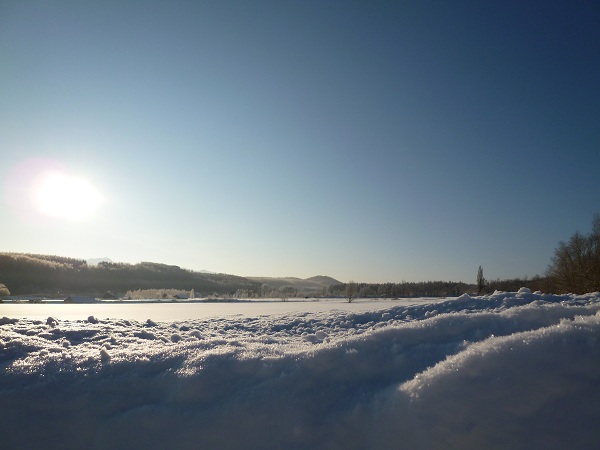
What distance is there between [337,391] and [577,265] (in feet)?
123

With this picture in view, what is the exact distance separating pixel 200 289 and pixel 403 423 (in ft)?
413

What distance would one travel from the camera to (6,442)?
7.59 ft

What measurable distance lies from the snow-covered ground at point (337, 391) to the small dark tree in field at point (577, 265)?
3111cm

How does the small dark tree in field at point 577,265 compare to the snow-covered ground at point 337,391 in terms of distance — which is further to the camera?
the small dark tree in field at point 577,265

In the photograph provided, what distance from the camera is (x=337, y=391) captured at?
7.92 ft

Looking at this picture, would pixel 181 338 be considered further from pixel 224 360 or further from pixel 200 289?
pixel 200 289

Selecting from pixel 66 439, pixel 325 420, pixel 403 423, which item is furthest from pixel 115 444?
pixel 403 423

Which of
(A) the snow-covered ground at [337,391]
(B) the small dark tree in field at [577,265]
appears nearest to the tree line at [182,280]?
(B) the small dark tree in field at [577,265]

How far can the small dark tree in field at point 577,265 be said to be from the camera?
27797 mm

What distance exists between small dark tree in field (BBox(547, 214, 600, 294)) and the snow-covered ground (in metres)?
31.1

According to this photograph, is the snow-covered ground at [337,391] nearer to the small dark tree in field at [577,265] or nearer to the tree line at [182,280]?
the tree line at [182,280]

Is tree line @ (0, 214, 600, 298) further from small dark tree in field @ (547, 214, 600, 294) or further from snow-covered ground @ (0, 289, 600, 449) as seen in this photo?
snow-covered ground @ (0, 289, 600, 449)

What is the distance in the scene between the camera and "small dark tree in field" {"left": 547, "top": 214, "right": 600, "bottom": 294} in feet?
91.2

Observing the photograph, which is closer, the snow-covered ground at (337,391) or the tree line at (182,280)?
the snow-covered ground at (337,391)
